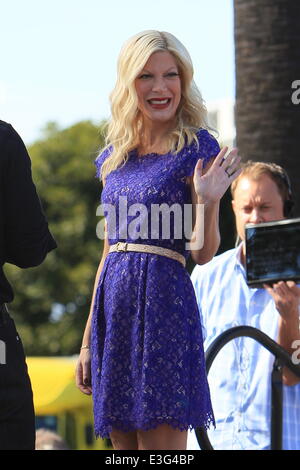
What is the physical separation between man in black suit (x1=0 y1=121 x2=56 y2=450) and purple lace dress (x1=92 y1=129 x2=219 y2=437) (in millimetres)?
305

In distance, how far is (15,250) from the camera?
13.8 feet

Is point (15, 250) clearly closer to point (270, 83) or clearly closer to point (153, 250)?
point (153, 250)

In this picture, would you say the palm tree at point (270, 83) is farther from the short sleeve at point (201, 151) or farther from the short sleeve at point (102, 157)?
the short sleeve at point (201, 151)

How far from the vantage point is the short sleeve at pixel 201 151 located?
14.4 feet

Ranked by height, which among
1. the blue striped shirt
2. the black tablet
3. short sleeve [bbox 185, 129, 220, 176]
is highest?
short sleeve [bbox 185, 129, 220, 176]

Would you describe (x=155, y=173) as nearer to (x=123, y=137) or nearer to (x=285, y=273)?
(x=123, y=137)

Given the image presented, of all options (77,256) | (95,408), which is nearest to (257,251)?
(95,408)

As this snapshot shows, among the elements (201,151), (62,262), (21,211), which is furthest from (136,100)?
(62,262)

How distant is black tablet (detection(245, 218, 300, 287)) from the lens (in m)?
4.71

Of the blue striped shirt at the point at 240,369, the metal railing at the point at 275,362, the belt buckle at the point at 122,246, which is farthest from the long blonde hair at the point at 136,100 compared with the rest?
the blue striped shirt at the point at 240,369

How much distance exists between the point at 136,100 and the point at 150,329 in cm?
84

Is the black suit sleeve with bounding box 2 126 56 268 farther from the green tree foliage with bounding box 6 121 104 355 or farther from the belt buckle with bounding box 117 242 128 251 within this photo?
the green tree foliage with bounding box 6 121 104 355

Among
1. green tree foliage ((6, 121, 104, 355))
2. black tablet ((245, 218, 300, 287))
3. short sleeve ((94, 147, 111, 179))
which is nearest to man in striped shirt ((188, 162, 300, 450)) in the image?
black tablet ((245, 218, 300, 287))

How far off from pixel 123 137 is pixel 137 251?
1.54 feet
